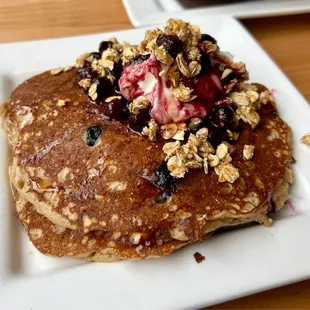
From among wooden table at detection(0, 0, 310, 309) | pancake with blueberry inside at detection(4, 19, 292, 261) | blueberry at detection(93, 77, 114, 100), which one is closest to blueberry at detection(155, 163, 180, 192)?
pancake with blueberry inside at detection(4, 19, 292, 261)

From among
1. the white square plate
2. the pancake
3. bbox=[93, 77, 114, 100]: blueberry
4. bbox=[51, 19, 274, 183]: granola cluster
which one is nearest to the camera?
the pancake

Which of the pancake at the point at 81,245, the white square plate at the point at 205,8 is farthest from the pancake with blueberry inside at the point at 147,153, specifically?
the white square plate at the point at 205,8

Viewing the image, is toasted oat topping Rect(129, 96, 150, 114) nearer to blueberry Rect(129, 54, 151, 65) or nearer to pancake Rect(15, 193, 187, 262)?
blueberry Rect(129, 54, 151, 65)

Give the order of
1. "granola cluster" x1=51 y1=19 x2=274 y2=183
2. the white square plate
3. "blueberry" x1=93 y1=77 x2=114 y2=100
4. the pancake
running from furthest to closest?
the white square plate
"blueberry" x1=93 y1=77 x2=114 y2=100
"granola cluster" x1=51 y1=19 x2=274 y2=183
the pancake

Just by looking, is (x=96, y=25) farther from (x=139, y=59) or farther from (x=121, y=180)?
(x=121, y=180)

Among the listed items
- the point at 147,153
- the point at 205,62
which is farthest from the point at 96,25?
the point at 147,153

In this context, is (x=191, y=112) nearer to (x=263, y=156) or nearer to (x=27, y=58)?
(x=263, y=156)
